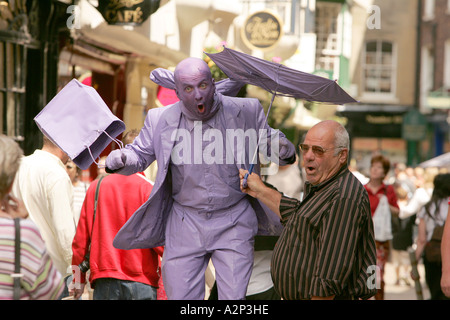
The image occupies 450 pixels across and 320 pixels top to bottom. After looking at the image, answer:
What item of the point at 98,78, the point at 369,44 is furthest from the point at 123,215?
the point at 369,44

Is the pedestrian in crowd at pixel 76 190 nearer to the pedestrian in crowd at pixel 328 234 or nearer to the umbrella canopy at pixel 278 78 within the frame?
the umbrella canopy at pixel 278 78

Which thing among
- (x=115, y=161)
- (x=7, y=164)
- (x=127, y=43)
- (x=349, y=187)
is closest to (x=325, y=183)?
(x=349, y=187)

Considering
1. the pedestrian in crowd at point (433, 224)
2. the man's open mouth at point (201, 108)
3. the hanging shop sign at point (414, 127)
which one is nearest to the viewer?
the man's open mouth at point (201, 108)

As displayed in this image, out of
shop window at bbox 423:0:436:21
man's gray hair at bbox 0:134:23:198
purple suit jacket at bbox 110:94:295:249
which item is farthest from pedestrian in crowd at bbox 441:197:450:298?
shop window at bbox 423:0:436:21

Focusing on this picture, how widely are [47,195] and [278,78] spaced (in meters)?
1.92

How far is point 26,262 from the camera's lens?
3.88 metres

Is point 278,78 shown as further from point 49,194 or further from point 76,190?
point 76,190

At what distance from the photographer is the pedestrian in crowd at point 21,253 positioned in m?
3.88

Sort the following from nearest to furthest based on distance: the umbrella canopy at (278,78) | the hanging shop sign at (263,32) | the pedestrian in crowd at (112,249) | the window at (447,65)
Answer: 1. the umbrella canopy at (278,78)
2. the pedestrian in crowd at (112,249)
3. the hanging shop sign at (263,32)
4. the window at (447,65)

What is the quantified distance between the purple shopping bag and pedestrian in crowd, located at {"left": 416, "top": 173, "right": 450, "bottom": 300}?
470cm

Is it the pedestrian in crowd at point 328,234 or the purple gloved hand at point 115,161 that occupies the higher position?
the purple gloved hand at point 115,161

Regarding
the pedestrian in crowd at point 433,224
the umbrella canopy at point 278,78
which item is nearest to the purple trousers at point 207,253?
the umbrella canopy at point 278,78
